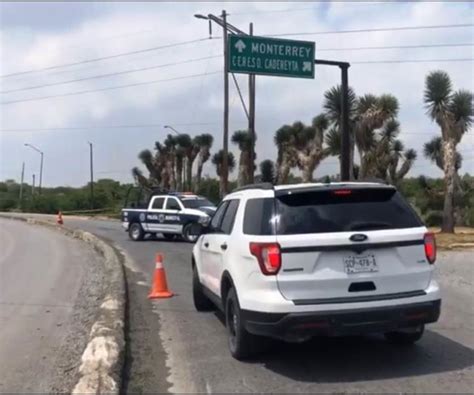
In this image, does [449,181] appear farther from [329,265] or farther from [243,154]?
[329,265]

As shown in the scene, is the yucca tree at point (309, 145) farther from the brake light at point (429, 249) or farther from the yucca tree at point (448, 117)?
the brake light at point (429, 249)

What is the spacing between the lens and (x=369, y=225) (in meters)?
6.83

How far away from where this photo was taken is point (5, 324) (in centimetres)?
1052

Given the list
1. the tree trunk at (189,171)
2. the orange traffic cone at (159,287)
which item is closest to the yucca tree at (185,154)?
the tree trunk at (189,171)

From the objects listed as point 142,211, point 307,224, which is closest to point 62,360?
point 307,224

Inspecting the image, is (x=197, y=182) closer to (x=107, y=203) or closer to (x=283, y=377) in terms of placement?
(x=107, y=203)

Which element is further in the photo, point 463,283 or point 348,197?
point 463,283

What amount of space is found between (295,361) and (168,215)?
19.4m

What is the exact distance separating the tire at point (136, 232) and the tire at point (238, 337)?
2034 centimetres

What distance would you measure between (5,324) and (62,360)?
2.99m

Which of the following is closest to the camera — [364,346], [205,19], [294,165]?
[364,346]

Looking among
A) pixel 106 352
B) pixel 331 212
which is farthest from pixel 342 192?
pixel 106 352

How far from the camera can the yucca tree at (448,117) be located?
107ft

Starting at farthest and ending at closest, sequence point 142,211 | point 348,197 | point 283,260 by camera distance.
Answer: point 142,211
point 348,197
point 283,260
